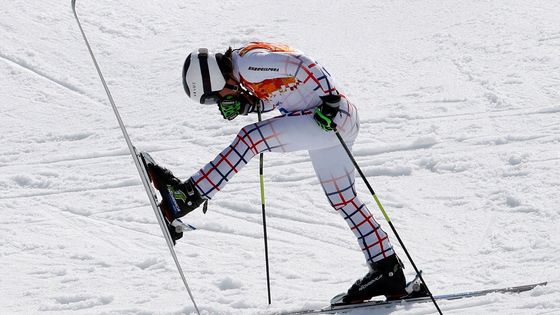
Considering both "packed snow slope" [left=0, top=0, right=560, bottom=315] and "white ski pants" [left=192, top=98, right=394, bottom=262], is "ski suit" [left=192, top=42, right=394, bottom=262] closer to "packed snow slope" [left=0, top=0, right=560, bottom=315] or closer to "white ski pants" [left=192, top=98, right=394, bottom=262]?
"white ski pants" [left=192, top=98, right=394, bottom=262]

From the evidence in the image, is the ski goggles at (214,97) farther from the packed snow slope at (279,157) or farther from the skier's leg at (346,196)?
the packed snow slope at (279,157)

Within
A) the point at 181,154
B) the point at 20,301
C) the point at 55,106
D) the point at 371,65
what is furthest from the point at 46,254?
the point at 371,65

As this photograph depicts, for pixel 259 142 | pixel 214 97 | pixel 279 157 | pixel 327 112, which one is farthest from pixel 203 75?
pixel 279 157

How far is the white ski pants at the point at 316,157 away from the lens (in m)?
4.95

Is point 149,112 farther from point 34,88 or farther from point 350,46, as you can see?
point 350,46

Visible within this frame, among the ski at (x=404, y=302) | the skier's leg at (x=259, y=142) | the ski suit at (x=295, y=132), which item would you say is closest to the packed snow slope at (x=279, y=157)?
the ski at (x=404, y=302)

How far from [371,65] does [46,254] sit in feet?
17.8

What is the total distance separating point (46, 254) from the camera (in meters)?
6.69

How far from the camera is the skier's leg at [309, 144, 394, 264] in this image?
17.1ft

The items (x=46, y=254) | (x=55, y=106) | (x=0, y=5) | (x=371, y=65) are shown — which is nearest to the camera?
(x=46, y=254)

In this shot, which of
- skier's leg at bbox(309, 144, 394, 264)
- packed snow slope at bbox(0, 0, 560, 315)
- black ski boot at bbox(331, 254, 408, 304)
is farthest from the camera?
packed snow slope at bbox(0, 0, 560, 315)

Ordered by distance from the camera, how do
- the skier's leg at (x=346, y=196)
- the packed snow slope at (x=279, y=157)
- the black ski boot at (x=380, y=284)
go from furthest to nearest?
the packed snow slope at (x=279, y=157)
the black ski boot at (x=380, y=284)
the skier's leg at (x=346, y=196)

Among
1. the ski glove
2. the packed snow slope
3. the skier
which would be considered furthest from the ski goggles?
the packed snow slope

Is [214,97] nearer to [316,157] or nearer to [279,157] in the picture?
[316,157]
